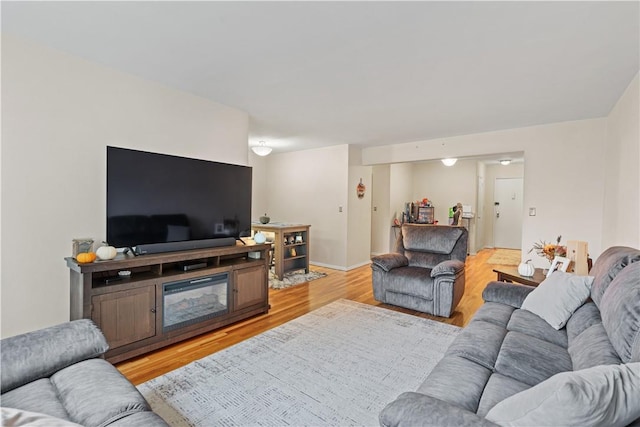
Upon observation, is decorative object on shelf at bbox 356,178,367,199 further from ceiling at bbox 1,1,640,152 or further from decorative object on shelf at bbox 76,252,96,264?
decorative object on shelf at bbox 76,252,96,264

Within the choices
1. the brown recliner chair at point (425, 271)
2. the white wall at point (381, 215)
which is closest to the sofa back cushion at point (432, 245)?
the brown recliner chair at point (425, 271)

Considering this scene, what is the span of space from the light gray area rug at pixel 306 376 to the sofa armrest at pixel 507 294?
0.61m

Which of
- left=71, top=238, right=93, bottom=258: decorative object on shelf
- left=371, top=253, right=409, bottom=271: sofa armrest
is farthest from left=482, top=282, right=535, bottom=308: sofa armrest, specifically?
left=71, top=238, right=93, bottom=258: decorative object on shelf

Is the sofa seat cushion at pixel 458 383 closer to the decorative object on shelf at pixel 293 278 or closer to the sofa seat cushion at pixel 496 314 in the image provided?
the sofa seat cushion at pixel 496 314

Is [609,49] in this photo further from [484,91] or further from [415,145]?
[415,145]

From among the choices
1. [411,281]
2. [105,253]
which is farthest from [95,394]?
[411,281]

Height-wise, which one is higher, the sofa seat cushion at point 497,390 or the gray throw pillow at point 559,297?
the gray throw pillow at point 559,297

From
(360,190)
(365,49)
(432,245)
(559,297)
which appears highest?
(365,49)

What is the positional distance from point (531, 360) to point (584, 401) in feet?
2.68

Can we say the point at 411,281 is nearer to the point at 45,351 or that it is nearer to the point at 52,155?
the point at 45,351

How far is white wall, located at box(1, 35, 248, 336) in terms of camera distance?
223 centimetres

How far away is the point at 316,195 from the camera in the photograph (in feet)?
20.4

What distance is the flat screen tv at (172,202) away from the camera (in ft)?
8.47

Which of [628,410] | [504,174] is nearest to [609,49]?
[628,410]
